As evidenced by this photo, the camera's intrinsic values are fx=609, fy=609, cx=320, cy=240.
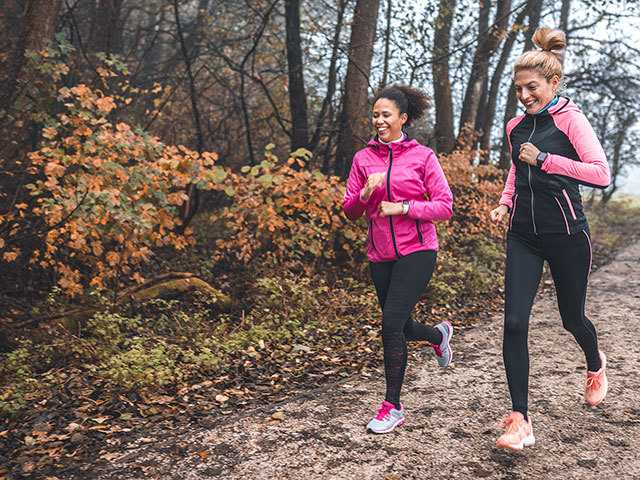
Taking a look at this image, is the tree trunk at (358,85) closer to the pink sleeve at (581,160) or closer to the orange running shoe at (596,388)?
the orange running shoe at (596,388)

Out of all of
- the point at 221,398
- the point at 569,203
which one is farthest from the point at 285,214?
the point at 569,203

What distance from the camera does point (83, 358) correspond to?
546cm

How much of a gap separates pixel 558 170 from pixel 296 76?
781cm

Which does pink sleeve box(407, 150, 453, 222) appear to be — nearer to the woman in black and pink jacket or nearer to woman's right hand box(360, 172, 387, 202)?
woman's right hand box(360, 172, 387, 202)

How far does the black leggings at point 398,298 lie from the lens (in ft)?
12.9

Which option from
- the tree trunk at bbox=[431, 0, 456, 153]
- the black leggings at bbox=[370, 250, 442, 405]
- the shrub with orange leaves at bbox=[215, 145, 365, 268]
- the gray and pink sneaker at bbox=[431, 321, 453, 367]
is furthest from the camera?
the tree trunk at bbox=[431, 0, 456, 153]

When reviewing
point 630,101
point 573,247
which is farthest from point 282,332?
point 630,101

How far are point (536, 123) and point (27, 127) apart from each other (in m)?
5.38

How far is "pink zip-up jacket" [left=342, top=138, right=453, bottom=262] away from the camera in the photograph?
3945mm

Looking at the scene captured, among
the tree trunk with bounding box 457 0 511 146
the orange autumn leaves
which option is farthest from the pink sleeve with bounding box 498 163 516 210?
the tree trunk with bounding box 457 0 511 146

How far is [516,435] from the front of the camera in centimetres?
358

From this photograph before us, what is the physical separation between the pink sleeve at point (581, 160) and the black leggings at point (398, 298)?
97cm

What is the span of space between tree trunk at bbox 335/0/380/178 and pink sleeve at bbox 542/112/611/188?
6.28 meters

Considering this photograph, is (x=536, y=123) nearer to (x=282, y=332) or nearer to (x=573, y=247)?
(x=573, y=247)
